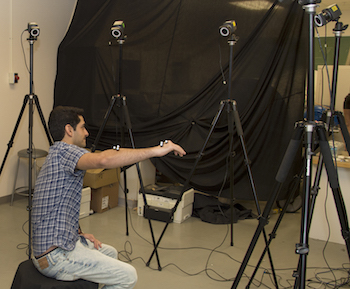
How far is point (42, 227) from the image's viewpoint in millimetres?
1638

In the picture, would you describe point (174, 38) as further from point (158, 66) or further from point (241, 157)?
point (241, 157)

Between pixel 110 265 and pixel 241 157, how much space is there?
2.04 metres

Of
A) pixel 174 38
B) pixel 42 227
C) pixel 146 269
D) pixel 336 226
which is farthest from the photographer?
pixel 174 38

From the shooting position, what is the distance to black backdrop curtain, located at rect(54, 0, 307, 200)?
10.6 feet

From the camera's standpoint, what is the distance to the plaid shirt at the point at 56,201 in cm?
162

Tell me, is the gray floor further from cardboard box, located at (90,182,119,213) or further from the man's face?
the man's face

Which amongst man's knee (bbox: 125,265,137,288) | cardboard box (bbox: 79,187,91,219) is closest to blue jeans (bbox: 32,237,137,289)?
man's knee (bbox: 125,265,137,288)

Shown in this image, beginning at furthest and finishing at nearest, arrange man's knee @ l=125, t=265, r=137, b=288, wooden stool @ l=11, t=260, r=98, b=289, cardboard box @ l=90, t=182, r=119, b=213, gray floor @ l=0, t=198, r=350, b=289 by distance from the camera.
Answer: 1. cardboard box @ l=90, t=182, r=119, b=213
2. gray floor @ l=0, t=198, r=350, b=289
3. man's knee @ l=125, t=265, r=137, b=288
4. wooden stool @ l=11, t=260, r=98, b=289

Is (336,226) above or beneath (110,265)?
beneath

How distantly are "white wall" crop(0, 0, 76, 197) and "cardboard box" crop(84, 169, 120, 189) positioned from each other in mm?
946

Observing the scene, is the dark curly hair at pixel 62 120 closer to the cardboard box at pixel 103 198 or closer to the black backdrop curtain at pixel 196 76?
the black backdrop curtain at pixel 196 76

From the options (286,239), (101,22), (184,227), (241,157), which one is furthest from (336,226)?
(101,22)

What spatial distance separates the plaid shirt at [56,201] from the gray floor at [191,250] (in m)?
Result: 0.85

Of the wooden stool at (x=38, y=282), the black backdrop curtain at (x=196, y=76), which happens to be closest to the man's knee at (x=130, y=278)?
the wooden stool at (x=38, y=282)
